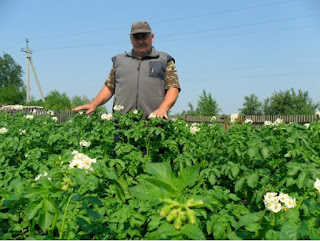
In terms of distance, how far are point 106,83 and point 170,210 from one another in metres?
3.66

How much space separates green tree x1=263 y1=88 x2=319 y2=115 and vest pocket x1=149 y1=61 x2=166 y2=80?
1236 inches

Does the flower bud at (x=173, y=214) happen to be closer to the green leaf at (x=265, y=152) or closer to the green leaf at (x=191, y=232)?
the green leaf at (x=191, y=232)

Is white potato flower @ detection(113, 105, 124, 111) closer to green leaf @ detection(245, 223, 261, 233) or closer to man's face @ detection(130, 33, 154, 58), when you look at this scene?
man's face @ detection(130, 33, 154, 58)

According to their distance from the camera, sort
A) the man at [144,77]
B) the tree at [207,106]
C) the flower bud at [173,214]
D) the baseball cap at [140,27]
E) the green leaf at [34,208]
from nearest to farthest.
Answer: the flower bud at [173,214]
the green leaf at [34,208]
the baseball cap at [140,27]
the man at [144,77]
the tree at [207,106]

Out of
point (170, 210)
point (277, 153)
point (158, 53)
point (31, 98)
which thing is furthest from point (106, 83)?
point (31, 98)

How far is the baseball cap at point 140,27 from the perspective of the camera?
152 inches

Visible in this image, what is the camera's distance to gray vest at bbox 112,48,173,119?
400cm

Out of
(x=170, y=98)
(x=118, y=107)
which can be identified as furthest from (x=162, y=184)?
(x=118, y=107)

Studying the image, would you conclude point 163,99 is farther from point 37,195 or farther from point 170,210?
point 170,210

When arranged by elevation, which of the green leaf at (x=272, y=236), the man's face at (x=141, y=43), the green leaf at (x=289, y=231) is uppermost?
the man's face at (x=141, y=43)

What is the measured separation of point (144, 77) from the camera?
13.1 feet

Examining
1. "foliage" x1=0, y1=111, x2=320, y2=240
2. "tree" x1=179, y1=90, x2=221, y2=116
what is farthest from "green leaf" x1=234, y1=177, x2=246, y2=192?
"tree" x1=179, y1=90, x2=221, y2=116

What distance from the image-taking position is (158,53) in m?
4.13

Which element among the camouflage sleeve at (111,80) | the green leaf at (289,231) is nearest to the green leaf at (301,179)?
the green leaf at (289,231)
